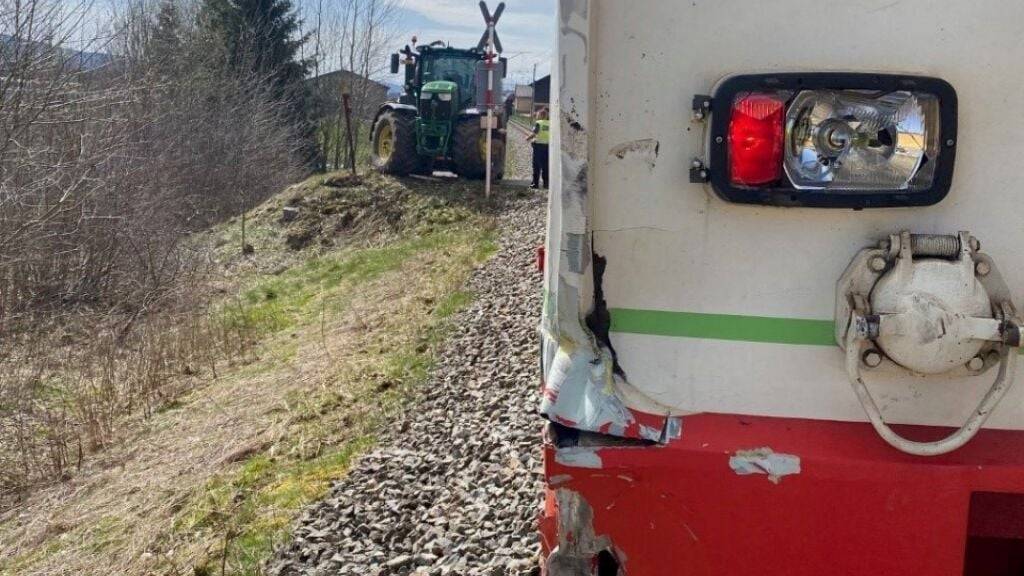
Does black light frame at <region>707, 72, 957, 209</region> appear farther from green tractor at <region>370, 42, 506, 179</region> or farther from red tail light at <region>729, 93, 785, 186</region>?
green tractor at <region>370, 42, 506, 179</region>

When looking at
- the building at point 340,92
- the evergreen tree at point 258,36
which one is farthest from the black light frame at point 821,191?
the building at point 340,92

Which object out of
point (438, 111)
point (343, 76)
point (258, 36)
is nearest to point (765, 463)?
point (438, 111)

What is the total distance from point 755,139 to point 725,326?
1.29 ft

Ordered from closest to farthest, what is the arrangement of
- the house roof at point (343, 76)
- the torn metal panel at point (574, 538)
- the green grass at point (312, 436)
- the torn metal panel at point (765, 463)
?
the torn metal panel at point (765, 463) → the torn metal panel at point (574, 538) → the green grass at point (312, 436) → the house roof at point (343, 76)

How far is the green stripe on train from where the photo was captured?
1.92 meters

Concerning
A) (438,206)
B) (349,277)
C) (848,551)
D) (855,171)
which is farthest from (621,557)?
(438,206)

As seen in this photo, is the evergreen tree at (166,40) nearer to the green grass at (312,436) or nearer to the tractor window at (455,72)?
the tractor window at (455,72)

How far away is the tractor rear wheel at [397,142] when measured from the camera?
67.3ft

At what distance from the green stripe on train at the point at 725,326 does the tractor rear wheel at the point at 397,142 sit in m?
18.9

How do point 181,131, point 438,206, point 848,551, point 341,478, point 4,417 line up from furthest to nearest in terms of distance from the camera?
1. point 181,131
2. point 438,206
3. point 4,417
4. point 341,478
5. point 848,551

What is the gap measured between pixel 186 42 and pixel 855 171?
1367 inches

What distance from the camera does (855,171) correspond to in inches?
73.0

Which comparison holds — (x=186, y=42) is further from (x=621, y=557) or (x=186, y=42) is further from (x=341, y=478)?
(x=621, y=557)

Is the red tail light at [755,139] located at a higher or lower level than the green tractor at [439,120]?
lower
